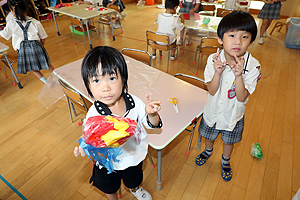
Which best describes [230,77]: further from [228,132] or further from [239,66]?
[228,132]

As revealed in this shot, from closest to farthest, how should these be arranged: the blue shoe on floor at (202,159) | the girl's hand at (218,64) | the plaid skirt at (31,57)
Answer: the girl's hand at (218,64)
the blue shoe on floor at (202,159)
the plaid skirt at (31,57)

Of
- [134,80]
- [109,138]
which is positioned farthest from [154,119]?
[134,80]

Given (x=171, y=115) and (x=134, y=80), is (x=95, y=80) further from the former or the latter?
(x=134, y=80)

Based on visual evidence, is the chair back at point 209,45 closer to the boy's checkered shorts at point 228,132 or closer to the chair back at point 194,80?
the chair back at point 194,80

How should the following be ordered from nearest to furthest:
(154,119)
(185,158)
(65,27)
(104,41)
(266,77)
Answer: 1. (154,119)
2. (185,158)
3. (266,77)
4. (104,41)
5. (65,27)

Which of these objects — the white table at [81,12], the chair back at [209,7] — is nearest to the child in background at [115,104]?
the white table at [81,12]

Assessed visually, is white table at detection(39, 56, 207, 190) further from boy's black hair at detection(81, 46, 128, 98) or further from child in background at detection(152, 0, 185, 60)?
child in background at detection(152, 0, 185, 60)

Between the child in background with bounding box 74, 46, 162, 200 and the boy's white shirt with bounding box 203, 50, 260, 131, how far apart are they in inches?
20.4

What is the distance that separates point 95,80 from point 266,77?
3309mm

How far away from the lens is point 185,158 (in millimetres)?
1925

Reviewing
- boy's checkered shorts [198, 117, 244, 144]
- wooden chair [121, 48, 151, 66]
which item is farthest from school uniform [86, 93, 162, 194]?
wooden chair [121, 48, 151, 66]

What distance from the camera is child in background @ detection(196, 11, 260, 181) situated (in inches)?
41.4

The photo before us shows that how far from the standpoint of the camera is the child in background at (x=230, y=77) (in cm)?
105

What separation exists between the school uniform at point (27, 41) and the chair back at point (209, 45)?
2356mm
